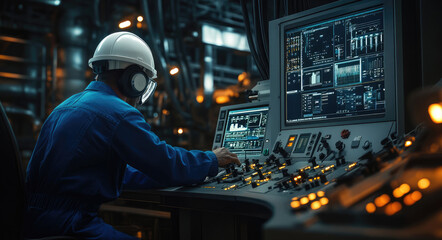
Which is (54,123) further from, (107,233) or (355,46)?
(355,46)

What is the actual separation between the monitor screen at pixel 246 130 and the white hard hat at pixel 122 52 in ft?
1.94

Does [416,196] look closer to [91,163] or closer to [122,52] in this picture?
[91,163]

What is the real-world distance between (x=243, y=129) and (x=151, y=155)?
0.78m

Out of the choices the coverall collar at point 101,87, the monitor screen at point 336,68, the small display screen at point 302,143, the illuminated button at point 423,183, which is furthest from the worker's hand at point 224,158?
the illuminated button at point 423,183

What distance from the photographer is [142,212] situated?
2.50 metres

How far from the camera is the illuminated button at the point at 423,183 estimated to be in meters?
0.83

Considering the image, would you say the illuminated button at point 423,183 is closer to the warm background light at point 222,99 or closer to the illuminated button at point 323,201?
the illuminated button at point 323,201

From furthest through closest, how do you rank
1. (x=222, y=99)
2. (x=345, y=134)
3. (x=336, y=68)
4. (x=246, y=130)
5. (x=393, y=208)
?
(x=222, y=99) → (x=246, y=130) → (x=336, y=68) → (x=345, y=134) → (x=393, y=208)

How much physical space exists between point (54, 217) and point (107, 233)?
0.19 meters

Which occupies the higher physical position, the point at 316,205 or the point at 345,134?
the point at 345,134

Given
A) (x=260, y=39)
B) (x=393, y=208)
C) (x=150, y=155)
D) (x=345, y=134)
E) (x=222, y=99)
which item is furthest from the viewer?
(x=222, y=99)

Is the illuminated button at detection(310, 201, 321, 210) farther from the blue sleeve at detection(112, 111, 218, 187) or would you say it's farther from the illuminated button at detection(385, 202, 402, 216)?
the blue sleeve at detection(112, 111, 218, 187)

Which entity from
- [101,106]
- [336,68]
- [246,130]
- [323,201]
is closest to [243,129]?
[246,130]

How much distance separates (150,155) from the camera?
1.58 metres
